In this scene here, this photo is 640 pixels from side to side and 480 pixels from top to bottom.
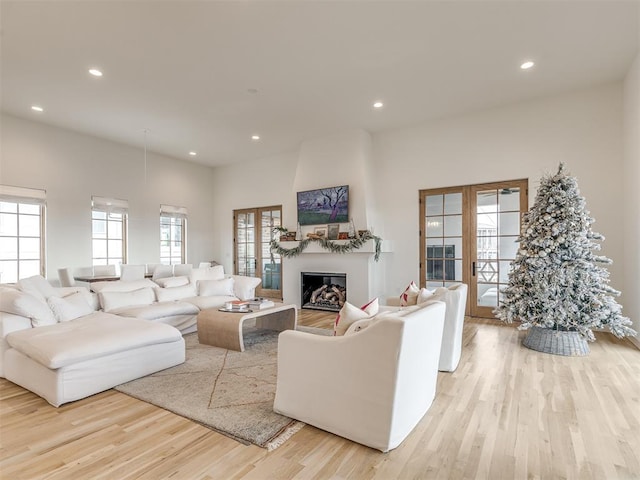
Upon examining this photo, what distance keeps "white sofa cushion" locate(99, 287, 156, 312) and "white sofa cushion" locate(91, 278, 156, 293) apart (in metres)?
0.09

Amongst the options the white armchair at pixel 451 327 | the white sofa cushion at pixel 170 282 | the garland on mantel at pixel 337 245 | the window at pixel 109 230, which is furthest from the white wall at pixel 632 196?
the window at pixel 109 230

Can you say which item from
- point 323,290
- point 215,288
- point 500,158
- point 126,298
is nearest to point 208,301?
point 215,288

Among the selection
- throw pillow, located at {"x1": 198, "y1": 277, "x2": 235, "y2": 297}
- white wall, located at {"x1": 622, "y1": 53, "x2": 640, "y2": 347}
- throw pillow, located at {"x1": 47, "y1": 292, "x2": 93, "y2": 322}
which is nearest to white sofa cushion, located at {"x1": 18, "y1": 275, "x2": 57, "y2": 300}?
throw pillow, located at {"x1": 47, "y1": 292, "x2": 93, "y2": 322}

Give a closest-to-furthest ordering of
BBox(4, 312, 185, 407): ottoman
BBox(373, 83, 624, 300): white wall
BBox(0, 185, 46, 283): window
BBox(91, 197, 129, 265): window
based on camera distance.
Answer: BBox(4, 312, 185, 407): ottoman
BBox(373, 83, 624, 300): white wall
BBox(0, 185, 46, 283): window
BBox(91, 197, 129, 265): window

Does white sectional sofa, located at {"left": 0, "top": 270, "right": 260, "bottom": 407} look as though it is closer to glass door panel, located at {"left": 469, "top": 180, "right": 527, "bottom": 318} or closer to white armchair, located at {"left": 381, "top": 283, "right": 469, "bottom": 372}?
→ white armchair, located at {"left": 381, "top": 283, "right": 469, "bottom": 372}

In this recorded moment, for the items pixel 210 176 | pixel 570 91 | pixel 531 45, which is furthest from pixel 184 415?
pixel 210 176

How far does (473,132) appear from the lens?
18.7ft

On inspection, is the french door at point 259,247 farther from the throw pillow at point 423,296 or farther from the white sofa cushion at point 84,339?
the throw pillow at point 423,296

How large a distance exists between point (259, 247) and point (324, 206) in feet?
8.71

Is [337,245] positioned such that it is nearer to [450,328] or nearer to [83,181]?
[450,328]

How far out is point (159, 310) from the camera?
4.39 metres

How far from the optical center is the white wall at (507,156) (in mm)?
4766

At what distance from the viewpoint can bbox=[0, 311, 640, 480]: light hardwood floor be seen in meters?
1.84

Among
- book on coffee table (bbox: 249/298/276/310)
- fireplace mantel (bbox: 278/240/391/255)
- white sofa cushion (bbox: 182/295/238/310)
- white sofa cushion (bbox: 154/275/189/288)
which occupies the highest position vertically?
fireplace mantel (bbox: 278/240/391/255)
